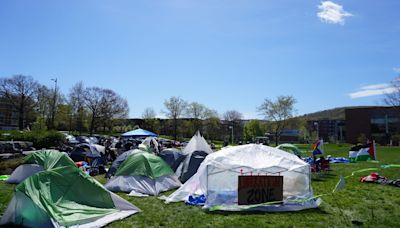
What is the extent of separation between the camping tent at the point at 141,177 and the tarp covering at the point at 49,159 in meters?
1.93

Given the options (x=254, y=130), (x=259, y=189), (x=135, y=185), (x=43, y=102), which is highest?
(x=43, y=102)

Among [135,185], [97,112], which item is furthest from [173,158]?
[97,112]

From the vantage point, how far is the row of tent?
7098 millimetres

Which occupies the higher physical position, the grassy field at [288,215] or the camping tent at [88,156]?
the camping tent at [88,156]

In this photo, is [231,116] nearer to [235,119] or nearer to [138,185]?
[235,119]

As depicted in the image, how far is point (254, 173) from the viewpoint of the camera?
934 cm

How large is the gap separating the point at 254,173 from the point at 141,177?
440 centimetres

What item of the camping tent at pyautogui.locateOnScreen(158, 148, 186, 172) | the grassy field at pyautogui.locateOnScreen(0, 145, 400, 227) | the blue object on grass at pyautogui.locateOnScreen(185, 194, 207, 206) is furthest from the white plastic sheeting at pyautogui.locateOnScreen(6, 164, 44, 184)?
the blue object on grass at pyautogui.locateOnScreen(185, 194, 207, 206)

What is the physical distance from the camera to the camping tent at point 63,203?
22.7 ft

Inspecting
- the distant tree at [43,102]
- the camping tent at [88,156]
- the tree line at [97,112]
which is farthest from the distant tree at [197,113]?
the camping tent at [88,156]

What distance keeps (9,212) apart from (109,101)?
5598cm

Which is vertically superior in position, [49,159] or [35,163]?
[49,159]

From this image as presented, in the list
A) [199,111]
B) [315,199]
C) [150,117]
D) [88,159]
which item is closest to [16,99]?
[150,117]

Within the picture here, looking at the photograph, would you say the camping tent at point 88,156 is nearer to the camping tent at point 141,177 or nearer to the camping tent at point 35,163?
the camping tent at point 35,163
